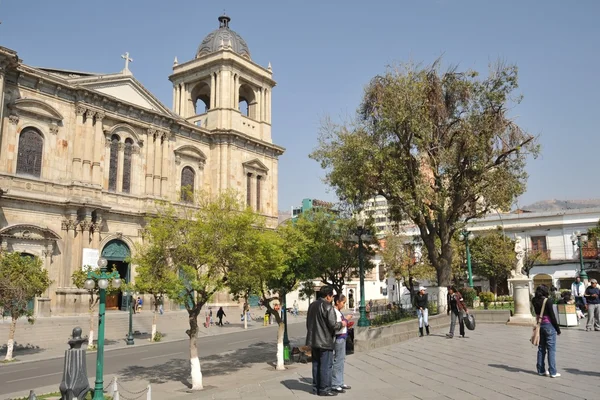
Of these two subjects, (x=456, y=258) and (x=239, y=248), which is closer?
(x=239, y=248)

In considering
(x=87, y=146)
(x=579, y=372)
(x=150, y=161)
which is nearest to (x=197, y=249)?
(x=579, y=372)

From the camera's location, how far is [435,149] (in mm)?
17906

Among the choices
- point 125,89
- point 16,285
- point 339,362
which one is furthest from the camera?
point 125,89

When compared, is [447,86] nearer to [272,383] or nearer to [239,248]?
[239,248]

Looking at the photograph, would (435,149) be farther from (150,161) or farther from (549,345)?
(150,161)

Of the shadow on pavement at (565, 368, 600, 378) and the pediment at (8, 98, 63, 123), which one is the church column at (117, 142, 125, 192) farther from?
the shadow on pavement at (565, 368, 600, 378)

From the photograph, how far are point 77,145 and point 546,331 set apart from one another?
93.6 ft

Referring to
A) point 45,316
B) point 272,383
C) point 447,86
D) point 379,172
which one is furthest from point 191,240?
point 45,316

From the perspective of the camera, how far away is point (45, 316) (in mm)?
26688

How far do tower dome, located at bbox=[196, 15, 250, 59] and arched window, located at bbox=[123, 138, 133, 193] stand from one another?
40.8 ft

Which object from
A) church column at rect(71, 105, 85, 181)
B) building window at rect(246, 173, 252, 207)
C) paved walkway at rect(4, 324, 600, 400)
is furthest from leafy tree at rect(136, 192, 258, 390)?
building window at rect(246, 173, 252, 207)

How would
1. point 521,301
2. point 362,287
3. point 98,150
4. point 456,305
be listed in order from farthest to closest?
point 98,150, point 521,301, point 362,287, point 456,305

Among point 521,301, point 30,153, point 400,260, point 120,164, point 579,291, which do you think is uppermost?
point 120,164

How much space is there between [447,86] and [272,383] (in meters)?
13.0
